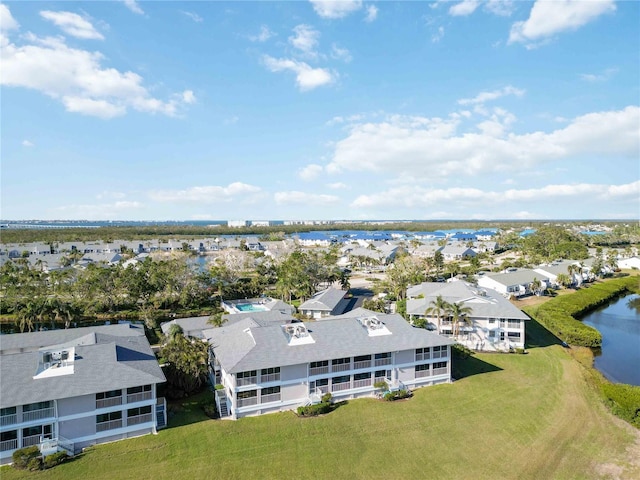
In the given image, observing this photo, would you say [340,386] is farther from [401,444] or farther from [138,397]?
[138,397]

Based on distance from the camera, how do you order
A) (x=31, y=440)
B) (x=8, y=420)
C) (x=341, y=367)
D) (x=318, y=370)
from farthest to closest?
(x=341, y=367), (x=318, y=370), (x=31, y=440), (x=8, y=420)

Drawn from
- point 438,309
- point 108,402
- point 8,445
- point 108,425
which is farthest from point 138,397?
point 438,309

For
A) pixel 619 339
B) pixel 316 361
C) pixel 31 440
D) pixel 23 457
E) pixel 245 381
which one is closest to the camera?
pixel 23 457

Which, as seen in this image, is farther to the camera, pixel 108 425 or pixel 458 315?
pixel 458 315

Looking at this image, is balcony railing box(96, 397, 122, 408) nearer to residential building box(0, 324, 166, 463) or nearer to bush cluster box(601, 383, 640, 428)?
residential building box(0, 324, 166, 463)

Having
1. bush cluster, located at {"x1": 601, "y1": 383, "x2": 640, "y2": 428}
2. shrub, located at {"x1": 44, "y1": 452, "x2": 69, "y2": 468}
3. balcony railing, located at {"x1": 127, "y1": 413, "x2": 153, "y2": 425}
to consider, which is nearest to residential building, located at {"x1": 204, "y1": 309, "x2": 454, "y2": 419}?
balcony railing, located at {"x1": 127, "y1": 413, "x2": 153, "y2": 425}

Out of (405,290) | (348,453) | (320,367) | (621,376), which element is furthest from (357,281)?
(348,453)
